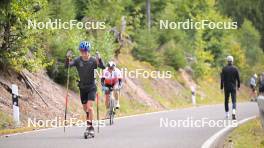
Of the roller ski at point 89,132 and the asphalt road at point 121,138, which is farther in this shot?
the roller ski at point 89,132

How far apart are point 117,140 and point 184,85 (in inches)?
1116

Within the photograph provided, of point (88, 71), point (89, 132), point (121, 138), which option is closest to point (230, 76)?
point (121, 138)

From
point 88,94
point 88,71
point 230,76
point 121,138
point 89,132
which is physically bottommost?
point 121,138

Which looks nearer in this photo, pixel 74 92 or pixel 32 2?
pixel 32 2

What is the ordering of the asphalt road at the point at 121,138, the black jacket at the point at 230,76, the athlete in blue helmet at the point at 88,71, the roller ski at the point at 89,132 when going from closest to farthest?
the asphalt road at the point at 121,138 → the roller ski at the point at 89,132 → the athlete in blue helmet at the point at 88,71 → the black jacket at the point at 230,76

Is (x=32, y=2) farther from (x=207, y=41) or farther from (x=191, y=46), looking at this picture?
(x=207, y=41)

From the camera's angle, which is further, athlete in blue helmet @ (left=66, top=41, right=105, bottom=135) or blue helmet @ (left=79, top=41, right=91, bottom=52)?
athlete in blue helmet @ (left=66, top=41, right=105, bottom=135)

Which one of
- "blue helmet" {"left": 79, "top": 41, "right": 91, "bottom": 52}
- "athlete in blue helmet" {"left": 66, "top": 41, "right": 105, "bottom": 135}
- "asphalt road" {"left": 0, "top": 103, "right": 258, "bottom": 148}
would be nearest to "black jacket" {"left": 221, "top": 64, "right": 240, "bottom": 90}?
"asphalt road" {"left": 0, "top": 103, "right": 258, "bottom": 148}

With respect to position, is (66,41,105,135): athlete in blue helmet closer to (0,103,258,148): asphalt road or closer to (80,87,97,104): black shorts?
(80,87,97,104): black shorts

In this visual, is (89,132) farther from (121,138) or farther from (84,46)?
(84,46)

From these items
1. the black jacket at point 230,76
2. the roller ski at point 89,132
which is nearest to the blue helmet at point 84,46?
the roller ski at point 89,132

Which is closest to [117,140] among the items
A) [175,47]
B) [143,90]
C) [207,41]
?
[143,90]

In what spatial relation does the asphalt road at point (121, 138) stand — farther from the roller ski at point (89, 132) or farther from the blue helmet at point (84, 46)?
the blue helmet at point (84, 46)

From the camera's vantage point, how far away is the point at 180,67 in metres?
39.8
